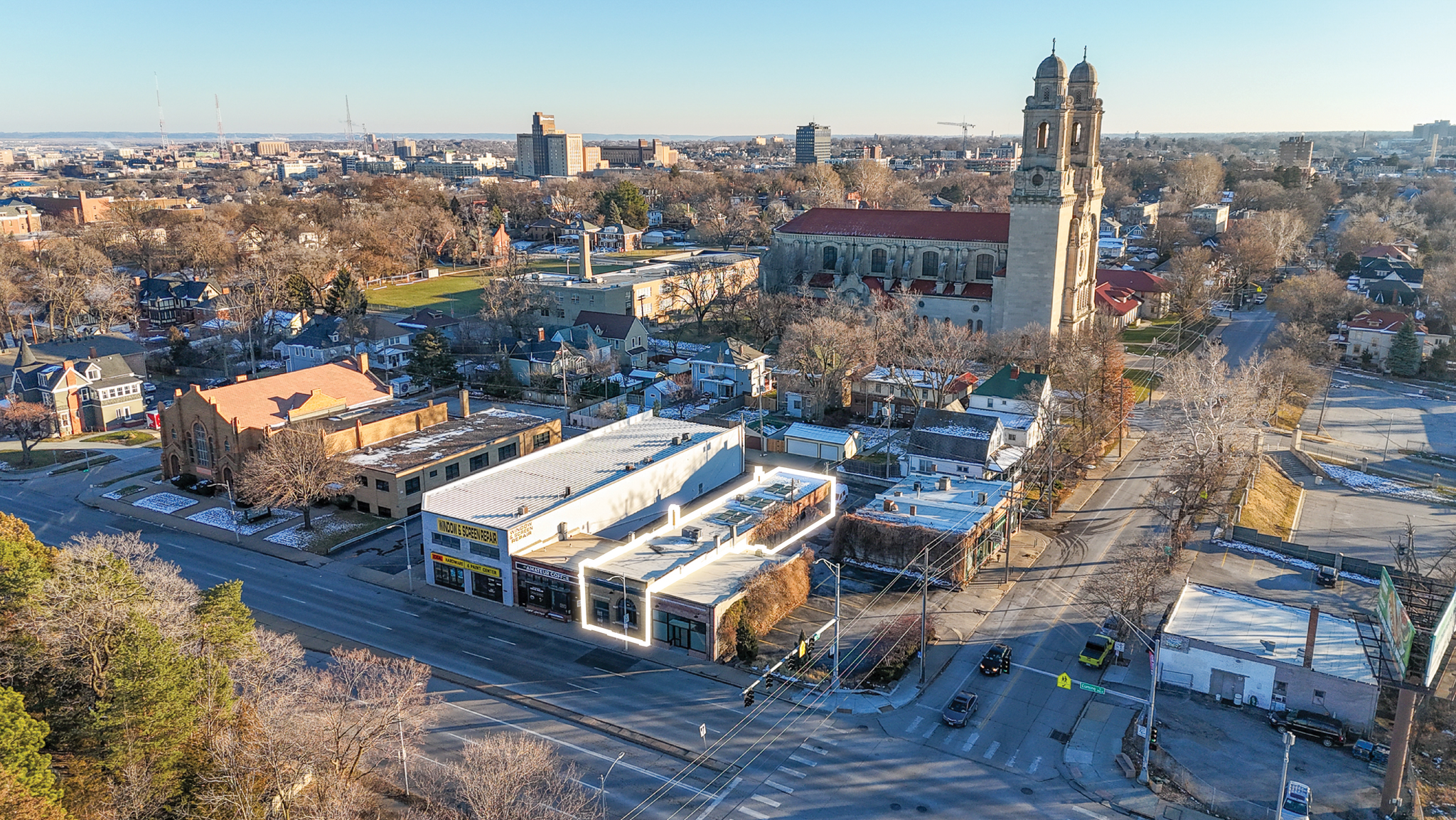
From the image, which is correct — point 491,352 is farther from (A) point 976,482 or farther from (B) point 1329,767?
(B) point 1329,767

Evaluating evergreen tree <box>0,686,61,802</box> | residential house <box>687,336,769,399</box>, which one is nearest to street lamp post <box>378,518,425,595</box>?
evergreen tree <box>0,686,61,802</box>

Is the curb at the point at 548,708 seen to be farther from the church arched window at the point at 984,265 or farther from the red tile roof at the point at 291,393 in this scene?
the church arched window at the point at 984,265

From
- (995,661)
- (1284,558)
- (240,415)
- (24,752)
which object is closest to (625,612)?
(995,661)

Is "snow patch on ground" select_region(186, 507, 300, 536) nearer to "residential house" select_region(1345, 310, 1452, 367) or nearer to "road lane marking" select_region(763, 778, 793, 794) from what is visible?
"road lane marking" select_region(763, 778, 793, 794)

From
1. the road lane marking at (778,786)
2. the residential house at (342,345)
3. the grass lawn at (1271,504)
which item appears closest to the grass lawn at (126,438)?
the residential house at (342,345)

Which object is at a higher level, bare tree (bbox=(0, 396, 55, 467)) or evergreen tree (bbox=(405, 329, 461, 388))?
evergreen tree (bbox=(405, 329, 461, 388))

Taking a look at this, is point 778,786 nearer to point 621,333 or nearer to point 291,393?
point 291,393

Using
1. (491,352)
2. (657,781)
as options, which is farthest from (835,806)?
(491,352)
